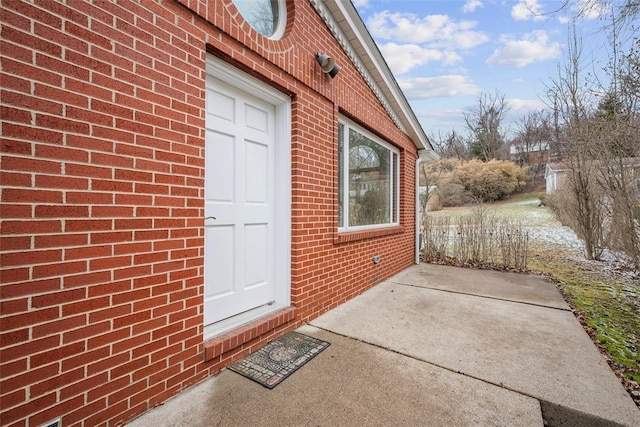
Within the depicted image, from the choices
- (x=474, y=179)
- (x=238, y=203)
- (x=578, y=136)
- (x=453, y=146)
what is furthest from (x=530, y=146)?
(x=238, y=203)

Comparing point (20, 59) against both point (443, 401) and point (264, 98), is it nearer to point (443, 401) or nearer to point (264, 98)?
point (264, 98)

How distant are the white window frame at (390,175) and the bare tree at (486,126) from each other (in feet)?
93.6

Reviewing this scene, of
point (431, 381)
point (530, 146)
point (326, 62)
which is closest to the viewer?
point (431, 381)

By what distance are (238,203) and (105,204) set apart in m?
1.18

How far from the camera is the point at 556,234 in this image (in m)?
11.1

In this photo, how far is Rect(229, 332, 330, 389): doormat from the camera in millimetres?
2236

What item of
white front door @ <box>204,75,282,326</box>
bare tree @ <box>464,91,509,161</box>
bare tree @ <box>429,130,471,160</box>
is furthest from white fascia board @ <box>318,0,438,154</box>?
bare tree @ <box>464,91,509,161</box>

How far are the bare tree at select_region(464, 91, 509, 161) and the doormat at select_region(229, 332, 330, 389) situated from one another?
32.8 m

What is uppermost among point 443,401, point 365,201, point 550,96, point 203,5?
point 550,96

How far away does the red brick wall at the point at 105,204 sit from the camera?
4.44 feet

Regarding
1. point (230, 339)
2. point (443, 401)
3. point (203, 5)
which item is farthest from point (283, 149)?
point (443, 401)

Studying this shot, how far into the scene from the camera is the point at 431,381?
2203 mm

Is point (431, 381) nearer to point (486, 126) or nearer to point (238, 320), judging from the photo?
point (238, 320)

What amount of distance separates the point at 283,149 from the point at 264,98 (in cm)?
55
